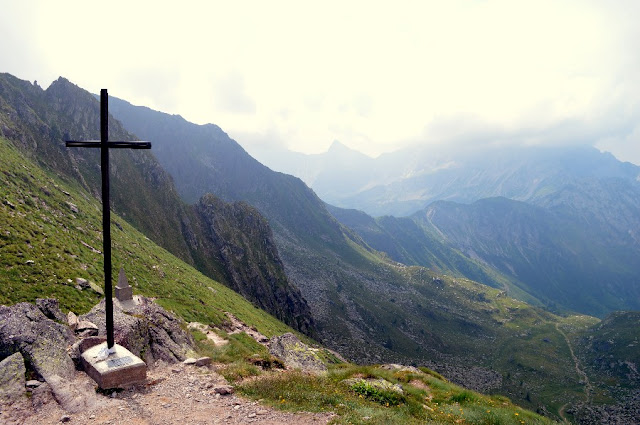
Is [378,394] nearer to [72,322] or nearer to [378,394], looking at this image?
[378,394]

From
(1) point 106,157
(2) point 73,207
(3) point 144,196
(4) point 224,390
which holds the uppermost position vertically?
(1) point 106,157

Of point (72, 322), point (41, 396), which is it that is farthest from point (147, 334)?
point (41, 396)

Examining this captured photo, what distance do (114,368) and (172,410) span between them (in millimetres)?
3432

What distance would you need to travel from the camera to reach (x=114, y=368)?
1436 cm

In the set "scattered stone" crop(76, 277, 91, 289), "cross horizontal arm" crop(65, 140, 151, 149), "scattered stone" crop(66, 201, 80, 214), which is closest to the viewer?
"cross horizontal arm" crop(65, 140, 151, 149)

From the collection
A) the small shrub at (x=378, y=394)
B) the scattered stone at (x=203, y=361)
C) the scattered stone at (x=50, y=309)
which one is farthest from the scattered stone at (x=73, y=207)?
the small shrub at (x=378, y=394)

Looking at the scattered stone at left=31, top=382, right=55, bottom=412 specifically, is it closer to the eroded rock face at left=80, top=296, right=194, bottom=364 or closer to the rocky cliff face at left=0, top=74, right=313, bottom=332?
the eroded rock face at left=80, top=296, right=194, bottom=364

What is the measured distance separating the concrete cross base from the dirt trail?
1.41 ft

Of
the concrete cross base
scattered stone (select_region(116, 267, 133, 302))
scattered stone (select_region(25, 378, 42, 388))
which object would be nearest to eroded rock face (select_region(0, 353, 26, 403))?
scattered stone (select_region(25, 378, 42, 388))

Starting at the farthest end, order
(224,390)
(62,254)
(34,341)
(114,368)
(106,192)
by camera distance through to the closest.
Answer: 1. (62,254)
2. (106,192)
3. (224,390)
4. (34,341)
5. (114,368)

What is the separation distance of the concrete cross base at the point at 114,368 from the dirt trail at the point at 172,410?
0.43 metres

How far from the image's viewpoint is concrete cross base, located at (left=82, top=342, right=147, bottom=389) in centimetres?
1417

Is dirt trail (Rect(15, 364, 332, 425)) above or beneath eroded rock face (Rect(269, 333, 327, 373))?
above

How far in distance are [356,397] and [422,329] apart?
166m
